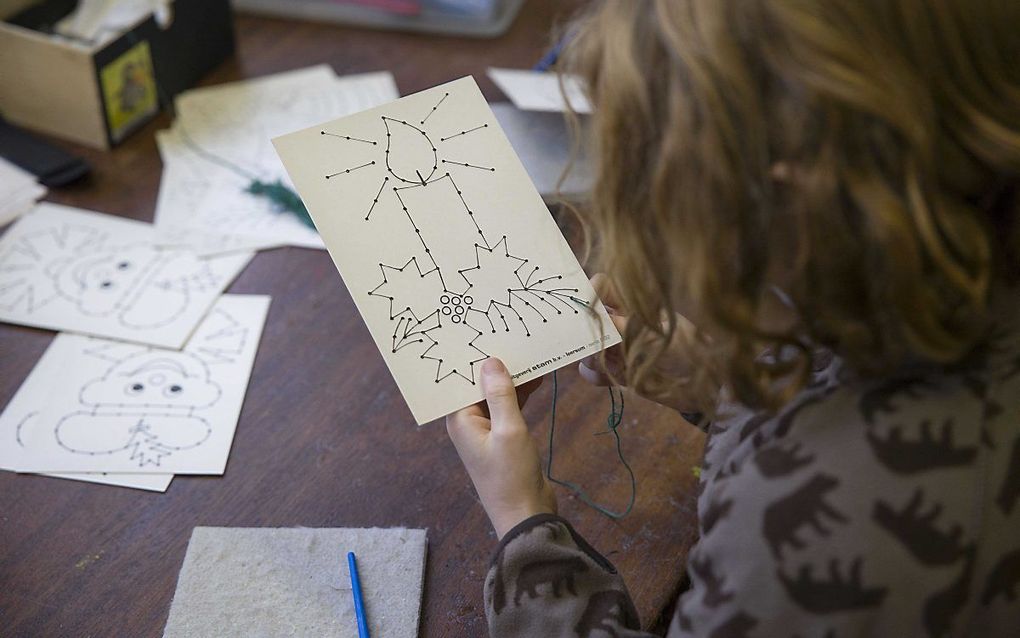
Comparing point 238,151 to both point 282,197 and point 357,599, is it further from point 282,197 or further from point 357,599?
point 357,599

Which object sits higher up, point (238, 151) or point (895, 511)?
point (895, 511)

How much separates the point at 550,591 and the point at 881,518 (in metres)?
0.23

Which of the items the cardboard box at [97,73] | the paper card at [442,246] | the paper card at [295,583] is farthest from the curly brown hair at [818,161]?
the cardboard box at [97,73]

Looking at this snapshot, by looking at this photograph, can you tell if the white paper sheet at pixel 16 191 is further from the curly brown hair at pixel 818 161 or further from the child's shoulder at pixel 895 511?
the child's shoulder at pixel 895 511

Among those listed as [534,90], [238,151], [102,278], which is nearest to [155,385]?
[102,278]

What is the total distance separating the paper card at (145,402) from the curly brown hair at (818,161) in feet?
1.47

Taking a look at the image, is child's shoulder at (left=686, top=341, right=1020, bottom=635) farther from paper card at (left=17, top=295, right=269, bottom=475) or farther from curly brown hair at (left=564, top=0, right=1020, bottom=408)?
paper card at (left=17, top=295, right=269, bottom=475)

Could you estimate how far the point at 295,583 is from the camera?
702 millimetres

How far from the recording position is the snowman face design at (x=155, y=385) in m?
0.83

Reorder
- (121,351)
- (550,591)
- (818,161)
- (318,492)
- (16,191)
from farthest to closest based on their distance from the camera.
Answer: (16,191) < (121,351) < (318,492) < (550,591) < (818,161)

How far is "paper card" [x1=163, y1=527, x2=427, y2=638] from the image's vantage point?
675mm

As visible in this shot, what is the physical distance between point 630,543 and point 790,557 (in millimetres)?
239

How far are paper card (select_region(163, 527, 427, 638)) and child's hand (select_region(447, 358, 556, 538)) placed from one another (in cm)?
8

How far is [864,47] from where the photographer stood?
0.47m
